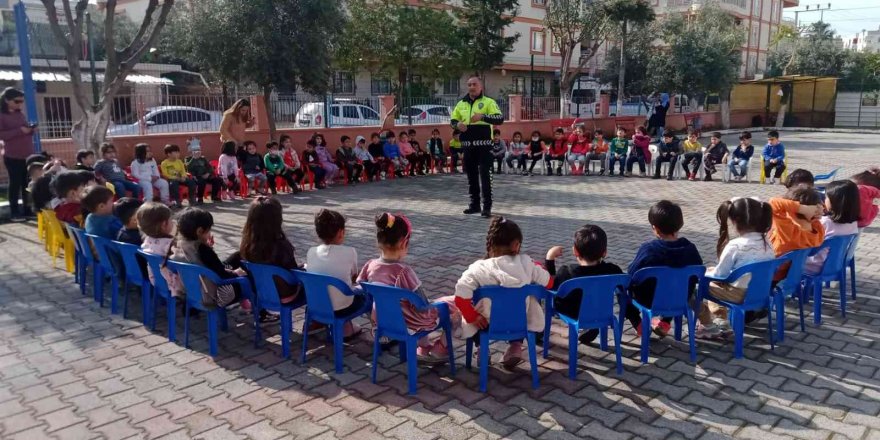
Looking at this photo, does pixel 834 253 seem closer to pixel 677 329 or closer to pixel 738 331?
pixel 738 331

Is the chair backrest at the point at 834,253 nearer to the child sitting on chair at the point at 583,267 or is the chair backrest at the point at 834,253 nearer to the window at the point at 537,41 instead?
the child sitting on chair at the point at 583,267

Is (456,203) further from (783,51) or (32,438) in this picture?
(783,51)

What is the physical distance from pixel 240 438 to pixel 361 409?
0.67 m

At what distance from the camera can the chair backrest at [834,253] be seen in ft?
16.4

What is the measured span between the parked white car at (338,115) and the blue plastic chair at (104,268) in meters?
9.92

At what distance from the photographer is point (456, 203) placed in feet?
36.3

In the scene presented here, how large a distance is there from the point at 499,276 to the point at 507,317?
25 cm

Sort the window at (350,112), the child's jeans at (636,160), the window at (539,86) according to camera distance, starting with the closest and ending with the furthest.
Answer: the child's jeans at (636,160) < the window at (350,112) < the window at (539,86)

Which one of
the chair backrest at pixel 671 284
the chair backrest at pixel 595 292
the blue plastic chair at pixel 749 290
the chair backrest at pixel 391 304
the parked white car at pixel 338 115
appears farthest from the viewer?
→ the parked white car at pixel 338 115

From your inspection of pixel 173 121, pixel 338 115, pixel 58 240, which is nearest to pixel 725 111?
pixel 338 115

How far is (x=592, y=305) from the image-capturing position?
393cm

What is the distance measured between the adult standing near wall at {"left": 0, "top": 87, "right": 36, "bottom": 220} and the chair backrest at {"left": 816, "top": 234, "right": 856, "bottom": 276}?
9.99m

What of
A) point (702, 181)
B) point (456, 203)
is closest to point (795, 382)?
point (456, 203)

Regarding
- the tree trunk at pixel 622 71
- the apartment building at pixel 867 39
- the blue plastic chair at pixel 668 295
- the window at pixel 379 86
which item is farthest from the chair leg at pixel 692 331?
the apartment building at pixel 867 39
